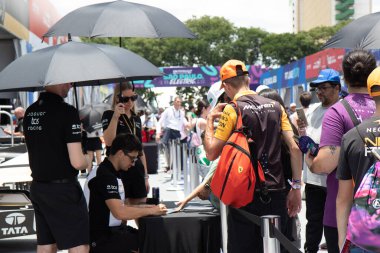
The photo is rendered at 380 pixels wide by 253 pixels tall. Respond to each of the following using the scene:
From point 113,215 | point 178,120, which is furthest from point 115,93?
point 178,120

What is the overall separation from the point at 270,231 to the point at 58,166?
172 centimetres

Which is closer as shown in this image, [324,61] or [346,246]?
[346,246]

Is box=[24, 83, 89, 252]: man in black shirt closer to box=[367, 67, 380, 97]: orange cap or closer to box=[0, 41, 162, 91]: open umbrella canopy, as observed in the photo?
box=[0, 41, 162, 91]: open umbrella canopy

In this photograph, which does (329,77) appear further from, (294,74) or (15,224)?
(294,74)

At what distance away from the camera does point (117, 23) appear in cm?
661

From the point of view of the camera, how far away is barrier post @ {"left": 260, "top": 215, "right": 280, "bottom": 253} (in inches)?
156

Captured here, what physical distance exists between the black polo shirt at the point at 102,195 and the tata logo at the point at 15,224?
79.3 inches

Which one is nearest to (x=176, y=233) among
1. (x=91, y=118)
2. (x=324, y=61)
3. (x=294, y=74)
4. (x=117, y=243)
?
(x=117, y=243)

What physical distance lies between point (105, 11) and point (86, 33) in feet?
1.37

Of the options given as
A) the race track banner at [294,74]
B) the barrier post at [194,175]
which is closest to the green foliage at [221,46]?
the race track banner at [294,74]

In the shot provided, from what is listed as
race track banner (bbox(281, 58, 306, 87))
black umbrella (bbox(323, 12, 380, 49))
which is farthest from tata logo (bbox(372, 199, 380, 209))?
race track banner (bbox(281, 58, 306, 87))

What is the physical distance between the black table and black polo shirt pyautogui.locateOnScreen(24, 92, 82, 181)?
746mm

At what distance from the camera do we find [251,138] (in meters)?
4.55

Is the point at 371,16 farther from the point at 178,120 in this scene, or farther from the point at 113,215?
the point at 178,120
